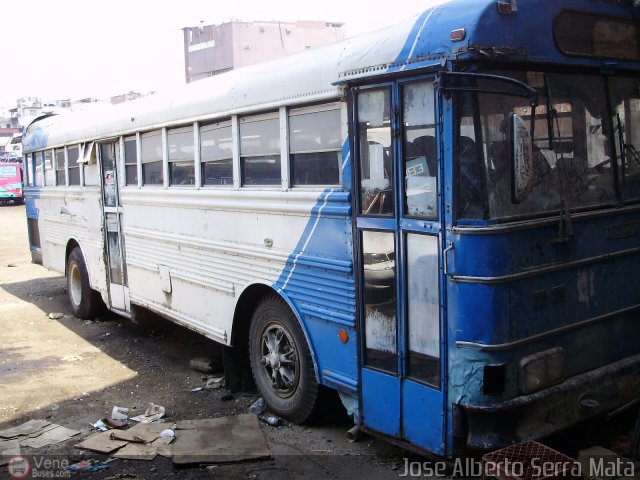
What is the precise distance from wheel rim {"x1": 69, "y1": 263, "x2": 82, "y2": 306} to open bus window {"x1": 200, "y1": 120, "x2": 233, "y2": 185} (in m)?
4.36

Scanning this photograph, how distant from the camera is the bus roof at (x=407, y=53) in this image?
3664mm

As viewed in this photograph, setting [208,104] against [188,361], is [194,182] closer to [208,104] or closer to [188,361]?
[208,104]

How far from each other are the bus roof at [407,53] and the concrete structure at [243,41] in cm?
1161

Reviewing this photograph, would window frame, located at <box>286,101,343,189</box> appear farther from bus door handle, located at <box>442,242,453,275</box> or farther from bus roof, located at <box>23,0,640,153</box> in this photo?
bus door handle, located at <box>442,242,453,275</box>

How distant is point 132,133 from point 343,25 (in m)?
12.8

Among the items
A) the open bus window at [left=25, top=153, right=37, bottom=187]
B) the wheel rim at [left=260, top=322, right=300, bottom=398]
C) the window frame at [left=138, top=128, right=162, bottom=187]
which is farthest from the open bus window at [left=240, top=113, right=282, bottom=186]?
the open bus window at [left=25, top=153, right=37, bottom=187]

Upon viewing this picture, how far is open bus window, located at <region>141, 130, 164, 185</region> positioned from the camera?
22.6ft

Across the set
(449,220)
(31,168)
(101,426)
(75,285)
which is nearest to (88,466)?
(101,426)

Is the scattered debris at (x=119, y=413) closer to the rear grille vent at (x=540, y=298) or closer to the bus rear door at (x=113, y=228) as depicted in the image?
the bus rear door at (x=113, y=228)

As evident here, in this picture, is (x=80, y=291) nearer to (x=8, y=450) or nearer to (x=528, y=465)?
(x=8, y=450)

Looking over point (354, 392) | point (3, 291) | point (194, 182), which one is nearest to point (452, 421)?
point (354, 392)

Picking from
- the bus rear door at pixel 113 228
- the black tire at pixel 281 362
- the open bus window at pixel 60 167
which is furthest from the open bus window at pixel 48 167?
the black tire at pixel 281 362

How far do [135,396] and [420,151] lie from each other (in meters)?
3.72

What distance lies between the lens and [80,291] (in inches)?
380
